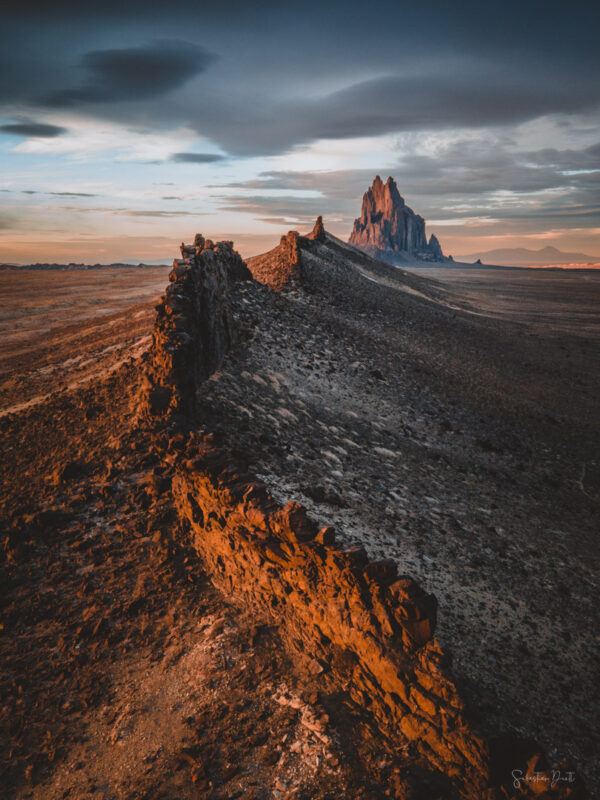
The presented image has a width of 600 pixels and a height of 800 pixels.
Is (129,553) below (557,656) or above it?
above

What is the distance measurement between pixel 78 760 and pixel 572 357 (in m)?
34.0

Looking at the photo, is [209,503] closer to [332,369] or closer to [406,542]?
[406,542]

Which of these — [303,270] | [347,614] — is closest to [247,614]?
[347,614]

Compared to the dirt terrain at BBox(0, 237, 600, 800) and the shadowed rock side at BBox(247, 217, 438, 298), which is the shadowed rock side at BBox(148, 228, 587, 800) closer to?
the dirt terrain at BBox(0, 237, 600, 800)

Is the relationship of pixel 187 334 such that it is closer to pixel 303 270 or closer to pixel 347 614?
pixel 347 614

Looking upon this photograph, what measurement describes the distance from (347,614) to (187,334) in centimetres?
658

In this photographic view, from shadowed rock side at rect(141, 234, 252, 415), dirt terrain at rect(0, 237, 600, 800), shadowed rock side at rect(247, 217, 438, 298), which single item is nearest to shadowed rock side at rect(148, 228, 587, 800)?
dirt terrain at rect(0, 237, 600, 800)

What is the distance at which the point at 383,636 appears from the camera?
168 inches

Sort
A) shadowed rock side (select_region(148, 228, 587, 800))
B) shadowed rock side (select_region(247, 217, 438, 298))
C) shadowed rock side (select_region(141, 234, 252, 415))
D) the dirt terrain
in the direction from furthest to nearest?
shadowed rock side (select_region(247, 217, 438, 298)) → shadowed rock side (select_region(141, 234, 252, 415)) → the dirt terrain → shadowed rock side (select_region(148, 228, 587, 800))

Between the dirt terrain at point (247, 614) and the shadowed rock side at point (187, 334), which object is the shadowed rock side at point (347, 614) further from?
the shadowed rock side at point (187, 334)

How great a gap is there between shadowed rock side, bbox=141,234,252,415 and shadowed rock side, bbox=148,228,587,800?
5.81 ft

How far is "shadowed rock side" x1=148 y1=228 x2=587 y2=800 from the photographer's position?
3.75m

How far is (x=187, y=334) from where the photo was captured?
8969mm

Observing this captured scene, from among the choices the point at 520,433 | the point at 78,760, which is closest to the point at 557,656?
the point at 78,760
